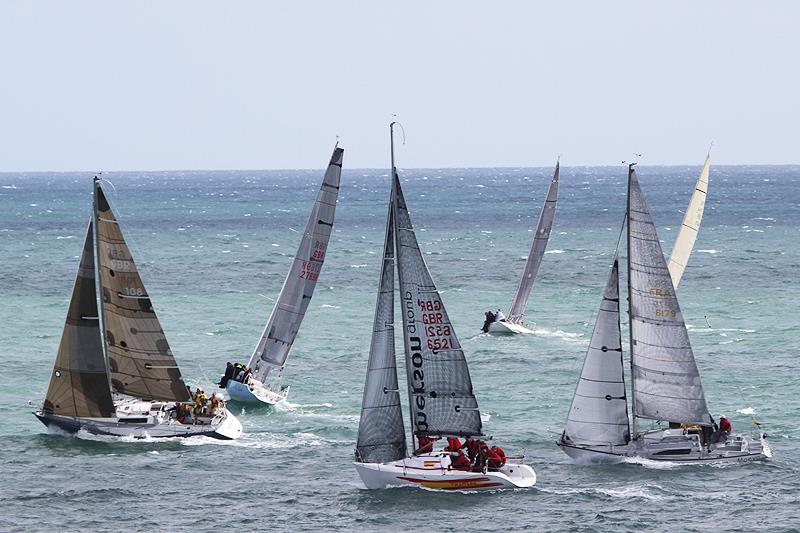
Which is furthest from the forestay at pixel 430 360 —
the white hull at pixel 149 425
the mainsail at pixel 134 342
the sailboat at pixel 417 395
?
the mainsail at pixel 134 342

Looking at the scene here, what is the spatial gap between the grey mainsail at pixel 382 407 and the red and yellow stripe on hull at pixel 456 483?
43.2 inches

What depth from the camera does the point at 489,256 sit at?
12850 cm

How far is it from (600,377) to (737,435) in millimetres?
6501

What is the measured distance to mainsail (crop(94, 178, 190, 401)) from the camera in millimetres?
51000

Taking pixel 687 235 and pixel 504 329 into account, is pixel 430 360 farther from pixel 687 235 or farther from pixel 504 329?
pixel 504 329

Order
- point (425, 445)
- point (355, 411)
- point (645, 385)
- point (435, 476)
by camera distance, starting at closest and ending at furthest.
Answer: point (435, 476), point (425, 445), point (645, 385), point (355, 411)

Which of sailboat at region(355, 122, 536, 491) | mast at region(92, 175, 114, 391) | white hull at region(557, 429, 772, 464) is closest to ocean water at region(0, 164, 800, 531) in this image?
white hull at region(557, 429, 772, 464)

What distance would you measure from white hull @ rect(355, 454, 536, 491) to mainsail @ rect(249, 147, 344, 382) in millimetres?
17047

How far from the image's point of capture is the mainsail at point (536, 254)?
260 ft

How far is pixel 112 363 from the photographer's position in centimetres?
5197

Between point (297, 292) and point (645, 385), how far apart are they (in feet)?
62.7

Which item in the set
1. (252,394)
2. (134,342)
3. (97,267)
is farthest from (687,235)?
(97,267)

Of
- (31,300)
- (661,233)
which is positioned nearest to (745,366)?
(31,300)

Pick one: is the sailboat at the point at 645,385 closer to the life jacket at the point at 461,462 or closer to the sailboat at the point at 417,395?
the sailboat at the point at 417,395
